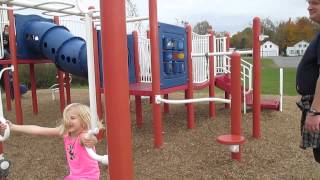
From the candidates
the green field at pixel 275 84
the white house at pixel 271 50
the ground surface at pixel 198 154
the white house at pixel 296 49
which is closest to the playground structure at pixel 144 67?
the ground surface at pixel 198 154

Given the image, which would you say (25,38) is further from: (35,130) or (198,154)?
(35,130)

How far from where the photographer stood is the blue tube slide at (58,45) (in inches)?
256

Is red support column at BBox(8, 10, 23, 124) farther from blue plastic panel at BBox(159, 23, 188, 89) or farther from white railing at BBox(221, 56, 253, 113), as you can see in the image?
white railing at BBox(221, 56, 253, 113)

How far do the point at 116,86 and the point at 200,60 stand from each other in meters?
5.45

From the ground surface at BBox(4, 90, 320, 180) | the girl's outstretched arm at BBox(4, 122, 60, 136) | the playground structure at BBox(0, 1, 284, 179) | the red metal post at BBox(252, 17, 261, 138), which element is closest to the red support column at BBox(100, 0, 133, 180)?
the playground structure at BBox(0, 1, 284, 179)

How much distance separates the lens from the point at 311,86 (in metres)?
2.48

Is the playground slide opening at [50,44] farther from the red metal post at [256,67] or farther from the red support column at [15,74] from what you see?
the red metal post at [256,67]

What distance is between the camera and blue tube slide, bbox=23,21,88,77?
6.50m

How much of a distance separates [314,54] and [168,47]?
11.0ft

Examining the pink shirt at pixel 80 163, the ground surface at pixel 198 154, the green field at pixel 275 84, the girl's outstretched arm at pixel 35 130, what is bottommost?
the green field at pixel 275 84

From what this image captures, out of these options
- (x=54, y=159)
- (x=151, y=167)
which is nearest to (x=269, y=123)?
(x=151, y=167)

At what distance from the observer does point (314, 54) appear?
7.83ft

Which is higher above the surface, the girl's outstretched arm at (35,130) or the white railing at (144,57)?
the white railing at (144,57)

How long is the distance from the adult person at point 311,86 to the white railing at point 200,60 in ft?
14.1
